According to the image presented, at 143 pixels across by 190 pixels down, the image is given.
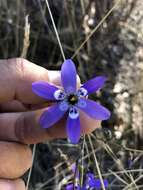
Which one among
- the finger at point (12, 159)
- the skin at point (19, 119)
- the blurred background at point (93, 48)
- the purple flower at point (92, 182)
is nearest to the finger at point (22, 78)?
the skin at point (19, 119)

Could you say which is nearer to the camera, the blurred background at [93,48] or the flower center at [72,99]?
the flower center at [72,99]

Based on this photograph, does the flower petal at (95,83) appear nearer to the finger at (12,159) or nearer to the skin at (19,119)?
the skin at (19,119)

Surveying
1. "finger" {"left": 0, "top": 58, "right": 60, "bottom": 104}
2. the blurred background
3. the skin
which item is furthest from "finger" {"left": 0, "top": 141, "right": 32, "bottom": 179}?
the blurred background

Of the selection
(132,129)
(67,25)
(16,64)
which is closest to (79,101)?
(16,64)

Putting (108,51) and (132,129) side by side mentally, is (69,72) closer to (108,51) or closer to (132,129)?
(132,129)

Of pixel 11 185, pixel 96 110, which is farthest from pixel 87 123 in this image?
pixel 11 185

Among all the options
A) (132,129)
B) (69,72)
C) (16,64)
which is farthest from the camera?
(132,129)

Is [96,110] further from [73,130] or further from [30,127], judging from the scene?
[30,127]
